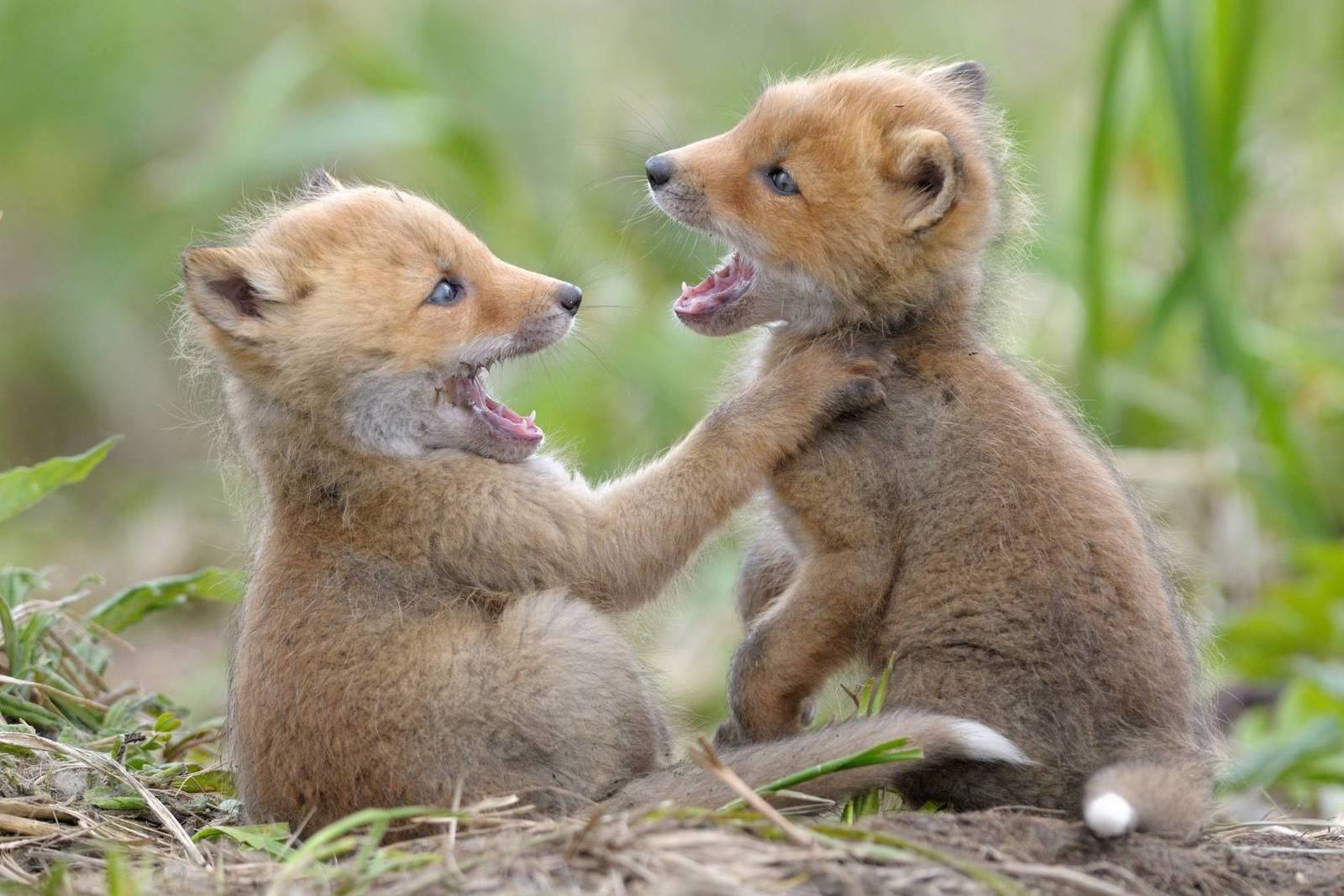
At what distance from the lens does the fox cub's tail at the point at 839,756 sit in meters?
4.66

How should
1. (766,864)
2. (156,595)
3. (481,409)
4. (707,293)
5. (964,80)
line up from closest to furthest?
A: (766,864) → (481,409) → (707,293) → (156,595) → (964,80)

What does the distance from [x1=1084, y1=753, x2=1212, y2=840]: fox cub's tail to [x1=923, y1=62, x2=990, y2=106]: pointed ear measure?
2797 millimetres

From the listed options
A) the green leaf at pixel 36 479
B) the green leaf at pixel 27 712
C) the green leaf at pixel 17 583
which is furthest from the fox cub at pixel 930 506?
the green leaf at pixel 17 583

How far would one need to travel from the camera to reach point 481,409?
216 inches

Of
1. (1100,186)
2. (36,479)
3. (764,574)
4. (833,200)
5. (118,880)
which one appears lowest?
(118,880)

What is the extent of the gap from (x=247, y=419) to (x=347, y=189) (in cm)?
94

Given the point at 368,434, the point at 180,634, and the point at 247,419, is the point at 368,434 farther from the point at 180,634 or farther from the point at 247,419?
the point at 180,634

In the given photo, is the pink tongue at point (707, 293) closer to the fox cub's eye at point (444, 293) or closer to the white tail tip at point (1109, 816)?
the fox cub's eye at point (444, 293)

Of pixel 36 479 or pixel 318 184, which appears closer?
pixel 36 479

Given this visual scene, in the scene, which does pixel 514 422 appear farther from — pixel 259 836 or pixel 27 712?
pixel 27 712

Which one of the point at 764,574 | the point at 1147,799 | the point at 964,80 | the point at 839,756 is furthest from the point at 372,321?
the point at 1147,799

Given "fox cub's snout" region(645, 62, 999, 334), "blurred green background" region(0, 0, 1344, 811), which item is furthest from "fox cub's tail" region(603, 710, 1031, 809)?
"blurred green background" region(0, 0, 1344, 811)

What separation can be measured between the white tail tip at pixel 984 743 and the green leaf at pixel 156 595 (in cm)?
286

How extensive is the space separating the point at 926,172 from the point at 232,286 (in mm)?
2376
